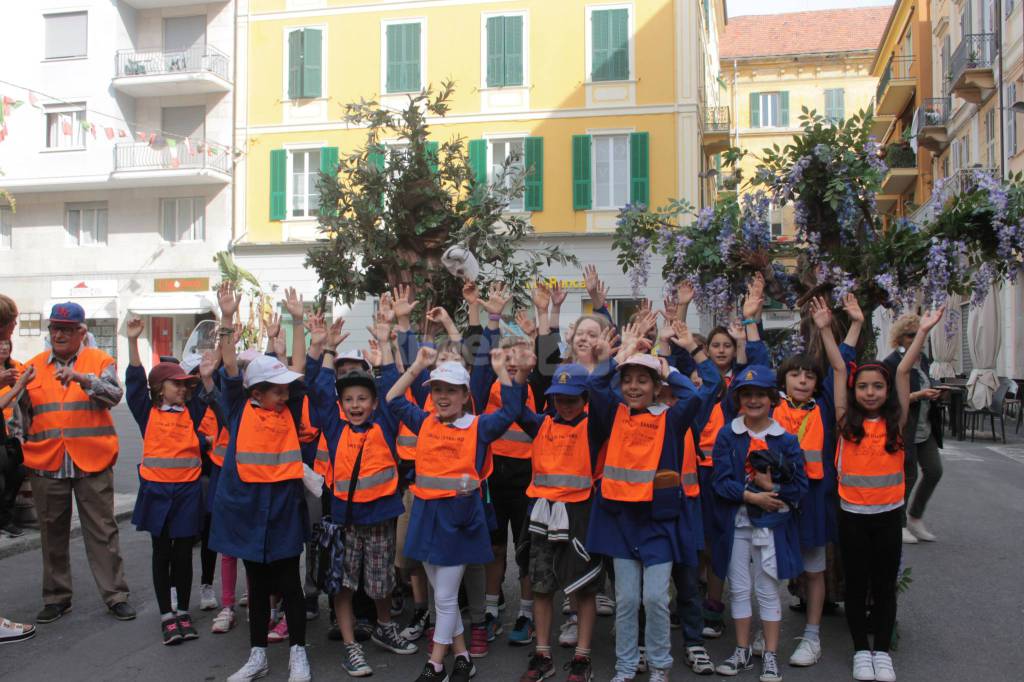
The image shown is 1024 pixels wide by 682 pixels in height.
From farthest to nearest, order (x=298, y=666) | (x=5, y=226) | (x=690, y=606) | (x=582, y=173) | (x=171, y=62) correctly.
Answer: (x=5, y=226)
(x=171, y=62)
(x=582, y=173)
(x=690, y=606)
(x=298, y=666)

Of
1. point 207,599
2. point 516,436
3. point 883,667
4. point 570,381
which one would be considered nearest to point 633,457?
point 570,381

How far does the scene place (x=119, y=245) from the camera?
89.0 feet

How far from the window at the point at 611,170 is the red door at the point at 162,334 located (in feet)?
41.5

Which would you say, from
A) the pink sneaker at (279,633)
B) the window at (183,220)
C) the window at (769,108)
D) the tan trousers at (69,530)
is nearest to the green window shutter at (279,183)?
the window at (183,220)

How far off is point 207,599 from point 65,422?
62.0 inches

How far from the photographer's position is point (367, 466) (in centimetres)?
552

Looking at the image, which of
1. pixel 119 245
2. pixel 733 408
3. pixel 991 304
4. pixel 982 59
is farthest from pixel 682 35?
pixel 733 408

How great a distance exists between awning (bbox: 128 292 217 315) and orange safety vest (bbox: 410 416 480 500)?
2210 cm

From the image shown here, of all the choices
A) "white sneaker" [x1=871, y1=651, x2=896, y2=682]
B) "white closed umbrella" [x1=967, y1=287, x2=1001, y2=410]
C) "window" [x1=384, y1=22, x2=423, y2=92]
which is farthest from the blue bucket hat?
"window" [x1=384, y1=22, x2=423, y2=92]

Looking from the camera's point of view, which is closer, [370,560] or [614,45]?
[370,560]

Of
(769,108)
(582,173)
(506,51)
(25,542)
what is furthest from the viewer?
(769,108)

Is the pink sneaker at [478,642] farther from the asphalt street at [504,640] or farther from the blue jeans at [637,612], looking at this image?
the blue jeans at [637,612]

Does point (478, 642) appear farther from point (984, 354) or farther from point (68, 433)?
point (984, 354)

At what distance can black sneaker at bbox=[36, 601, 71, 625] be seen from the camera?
6.32m
